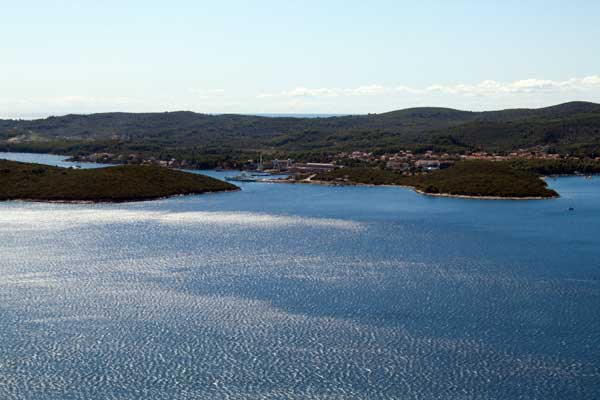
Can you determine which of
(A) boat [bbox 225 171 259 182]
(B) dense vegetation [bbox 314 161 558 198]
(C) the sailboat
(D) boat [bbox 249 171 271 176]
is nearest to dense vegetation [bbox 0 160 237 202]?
(A) boat [bbox 225 171 259 182]

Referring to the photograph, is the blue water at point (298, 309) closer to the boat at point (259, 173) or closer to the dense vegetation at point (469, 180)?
the dense vegetation at point (469, 180)

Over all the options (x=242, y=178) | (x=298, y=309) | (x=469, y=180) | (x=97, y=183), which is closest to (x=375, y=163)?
(x=242, y=178)

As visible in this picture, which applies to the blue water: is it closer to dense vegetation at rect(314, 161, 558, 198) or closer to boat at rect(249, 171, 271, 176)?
dense vegetation at rect(314, 161, 558, 198)

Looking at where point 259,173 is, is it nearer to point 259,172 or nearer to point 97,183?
point 259,172

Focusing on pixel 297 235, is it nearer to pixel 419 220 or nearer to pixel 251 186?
pixel 419 220

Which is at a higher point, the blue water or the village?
the village

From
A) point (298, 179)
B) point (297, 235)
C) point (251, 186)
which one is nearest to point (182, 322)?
point (297, 235)
